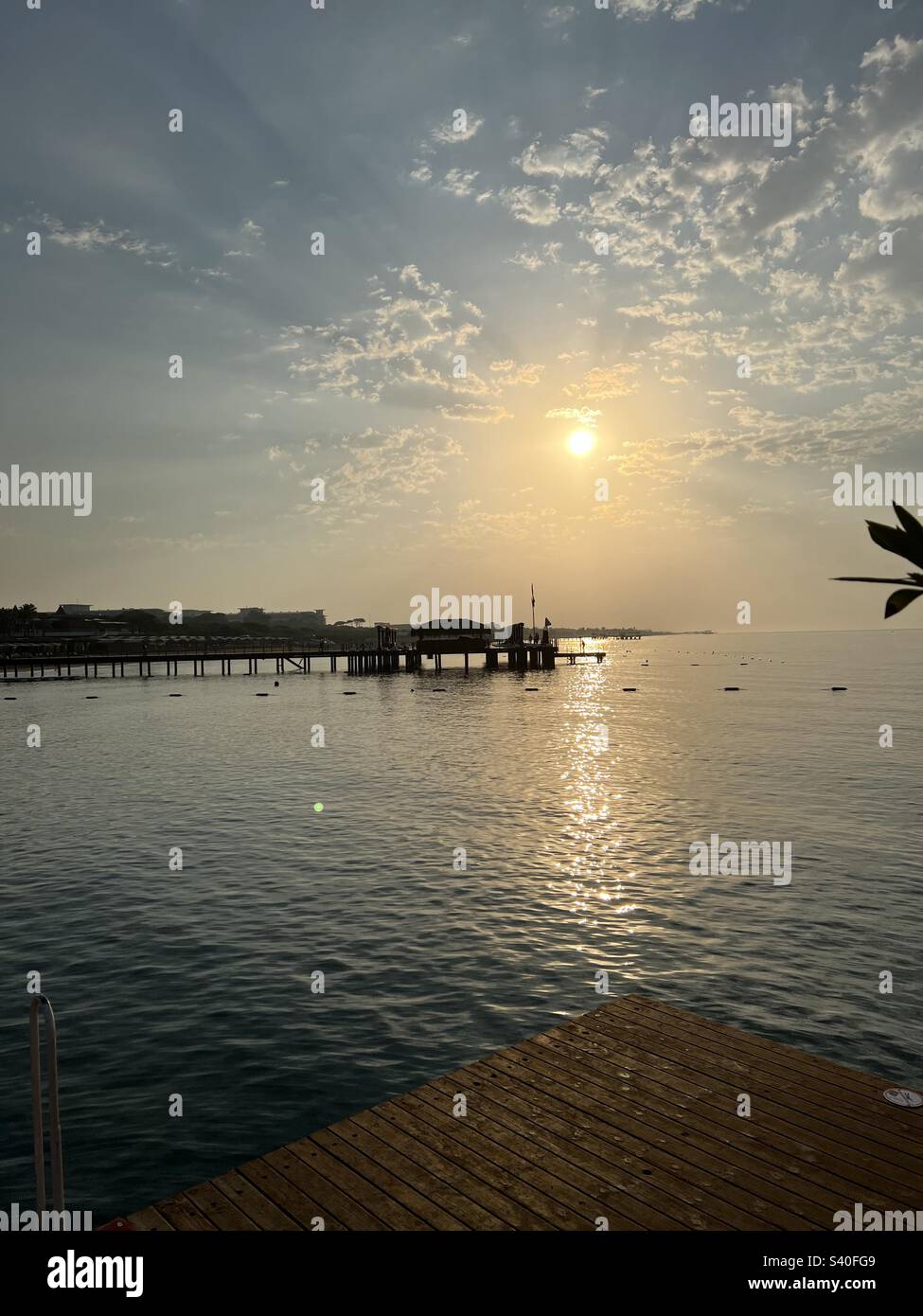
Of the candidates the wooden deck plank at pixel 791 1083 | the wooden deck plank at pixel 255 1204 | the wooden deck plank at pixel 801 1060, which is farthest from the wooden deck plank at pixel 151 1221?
the wooden deck plank at pixel 801 1060

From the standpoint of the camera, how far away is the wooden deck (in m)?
5.85

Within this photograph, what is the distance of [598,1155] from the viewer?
258 inches

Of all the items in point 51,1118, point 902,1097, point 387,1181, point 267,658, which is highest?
point 267,658

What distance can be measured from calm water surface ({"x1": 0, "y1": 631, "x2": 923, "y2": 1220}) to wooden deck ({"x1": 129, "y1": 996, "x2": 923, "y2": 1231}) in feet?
9.22

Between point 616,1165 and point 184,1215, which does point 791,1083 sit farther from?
point 184,1215

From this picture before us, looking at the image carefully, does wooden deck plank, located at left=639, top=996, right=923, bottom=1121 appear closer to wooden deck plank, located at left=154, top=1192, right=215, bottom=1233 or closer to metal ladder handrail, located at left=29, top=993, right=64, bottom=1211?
wooden deck plank, located at left=154, top=1192, right=215, bottom=1233

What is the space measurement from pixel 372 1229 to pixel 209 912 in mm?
12849

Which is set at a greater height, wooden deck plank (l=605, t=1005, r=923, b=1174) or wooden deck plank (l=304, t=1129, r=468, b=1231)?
wooden deck plank (l=304, t=1129, r=468, b=1231)

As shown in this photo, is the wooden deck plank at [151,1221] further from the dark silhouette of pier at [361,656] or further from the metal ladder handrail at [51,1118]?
the dark silhouette of pier at [361,656]

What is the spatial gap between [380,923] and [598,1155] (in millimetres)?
10585

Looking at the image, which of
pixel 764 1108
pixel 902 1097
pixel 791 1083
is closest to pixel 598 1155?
pixel 764 1108

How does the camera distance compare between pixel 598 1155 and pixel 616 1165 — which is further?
pixel 598 1155

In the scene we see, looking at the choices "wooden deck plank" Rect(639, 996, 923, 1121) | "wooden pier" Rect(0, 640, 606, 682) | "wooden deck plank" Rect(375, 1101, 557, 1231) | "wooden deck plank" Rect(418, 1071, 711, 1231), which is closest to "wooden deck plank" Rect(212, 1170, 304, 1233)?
"wooden deck plank" Rect(375, 1101, 557, 1231)

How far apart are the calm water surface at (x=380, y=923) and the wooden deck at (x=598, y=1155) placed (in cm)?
281
